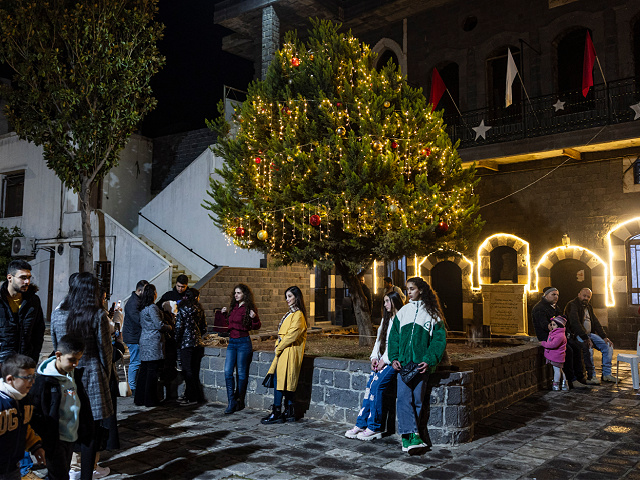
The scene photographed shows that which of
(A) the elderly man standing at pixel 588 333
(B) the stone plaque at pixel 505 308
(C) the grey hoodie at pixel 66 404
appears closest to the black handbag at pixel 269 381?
(C) the grey hoodie at pixel 66 404

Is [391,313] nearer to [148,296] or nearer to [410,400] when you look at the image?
[410,400]

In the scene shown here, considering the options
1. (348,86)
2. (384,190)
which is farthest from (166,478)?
(348,86)

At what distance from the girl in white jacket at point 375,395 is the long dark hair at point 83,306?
3.05 metres

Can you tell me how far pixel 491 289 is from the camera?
15.4m

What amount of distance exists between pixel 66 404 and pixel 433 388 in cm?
383

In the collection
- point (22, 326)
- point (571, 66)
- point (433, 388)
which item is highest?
point (571, 66)

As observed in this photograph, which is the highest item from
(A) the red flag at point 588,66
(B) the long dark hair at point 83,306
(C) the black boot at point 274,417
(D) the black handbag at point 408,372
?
(A) the red flag at point 588,66

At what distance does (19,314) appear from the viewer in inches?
203

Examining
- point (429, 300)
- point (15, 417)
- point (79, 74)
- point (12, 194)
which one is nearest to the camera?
point (15, 417)

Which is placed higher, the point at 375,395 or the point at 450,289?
the point at 450,289

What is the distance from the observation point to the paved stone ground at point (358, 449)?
16.4ft

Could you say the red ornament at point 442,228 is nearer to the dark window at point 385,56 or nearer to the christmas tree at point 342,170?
the christmas tree at point 342,170

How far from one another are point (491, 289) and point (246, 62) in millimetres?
17578

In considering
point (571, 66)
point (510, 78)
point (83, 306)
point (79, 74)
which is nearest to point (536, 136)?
point (510, 78)
